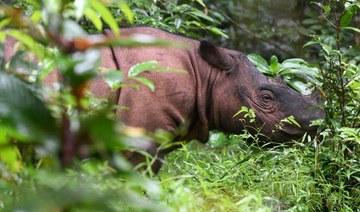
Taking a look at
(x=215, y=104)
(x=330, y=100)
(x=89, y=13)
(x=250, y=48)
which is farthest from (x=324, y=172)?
(x=250, y=48)

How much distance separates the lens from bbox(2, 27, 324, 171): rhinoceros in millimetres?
4594

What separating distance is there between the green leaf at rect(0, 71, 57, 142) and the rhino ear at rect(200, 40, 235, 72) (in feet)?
11.8

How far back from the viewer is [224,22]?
30.8 feet

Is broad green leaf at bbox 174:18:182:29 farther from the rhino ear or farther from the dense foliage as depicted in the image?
the rhino ear

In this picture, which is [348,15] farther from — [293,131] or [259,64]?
[259,64]

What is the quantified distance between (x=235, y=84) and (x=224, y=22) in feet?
14.4

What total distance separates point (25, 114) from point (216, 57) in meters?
3.79

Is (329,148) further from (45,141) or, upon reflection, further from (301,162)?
(45,141)

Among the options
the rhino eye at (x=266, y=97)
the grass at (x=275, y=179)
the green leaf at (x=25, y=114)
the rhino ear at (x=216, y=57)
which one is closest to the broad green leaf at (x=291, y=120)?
the grass at (x=275, y=179)

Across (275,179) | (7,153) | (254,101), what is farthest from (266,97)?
(7,153)

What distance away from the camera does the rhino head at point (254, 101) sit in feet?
16.5

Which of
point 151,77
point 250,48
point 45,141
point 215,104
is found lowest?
point 250,48

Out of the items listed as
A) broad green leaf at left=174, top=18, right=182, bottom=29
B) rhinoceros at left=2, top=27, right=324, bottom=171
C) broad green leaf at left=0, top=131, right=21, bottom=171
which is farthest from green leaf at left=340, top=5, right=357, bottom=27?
broad green leaf at left=0, top=131, right=21, bottom=171

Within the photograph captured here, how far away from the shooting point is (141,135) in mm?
1484
